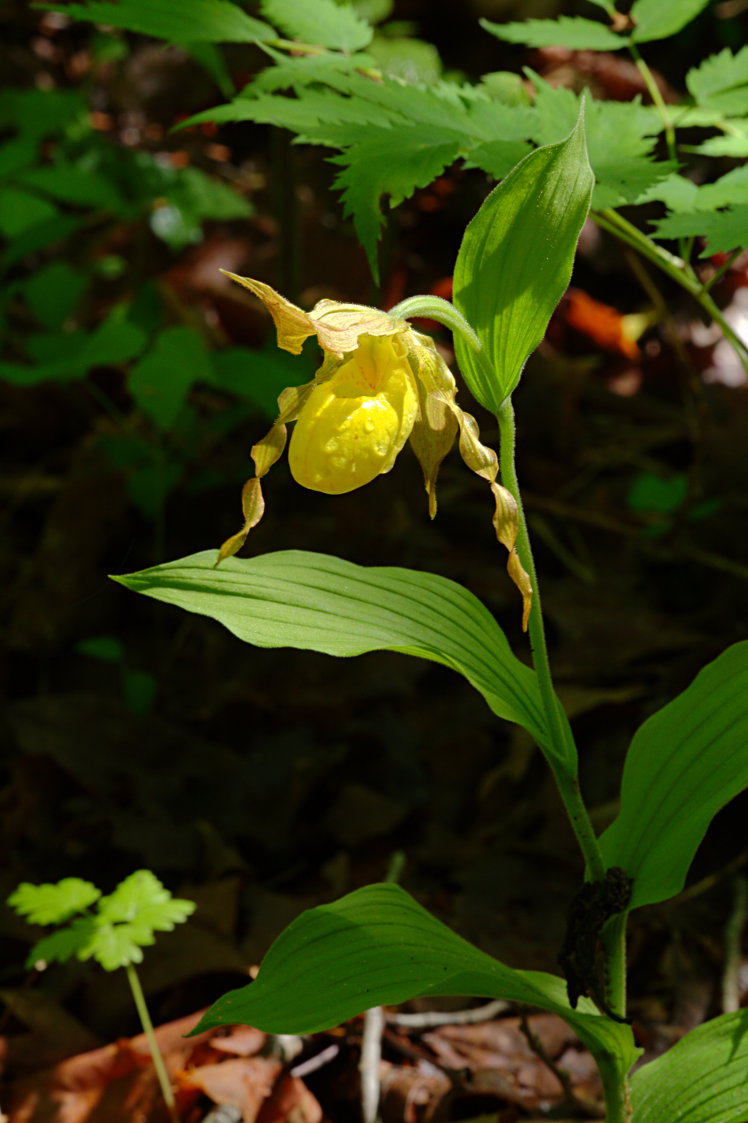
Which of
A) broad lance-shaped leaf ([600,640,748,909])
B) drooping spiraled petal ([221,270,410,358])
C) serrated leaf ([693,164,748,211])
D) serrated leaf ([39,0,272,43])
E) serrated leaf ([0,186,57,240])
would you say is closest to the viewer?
drooping spiraled petal ([221,270,410,358])

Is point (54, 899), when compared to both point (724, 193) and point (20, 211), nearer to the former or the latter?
point (724, 193)

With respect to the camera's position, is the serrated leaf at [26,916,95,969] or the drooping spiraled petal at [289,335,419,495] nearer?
the drooping spiraled petal at [289,335,419,495]

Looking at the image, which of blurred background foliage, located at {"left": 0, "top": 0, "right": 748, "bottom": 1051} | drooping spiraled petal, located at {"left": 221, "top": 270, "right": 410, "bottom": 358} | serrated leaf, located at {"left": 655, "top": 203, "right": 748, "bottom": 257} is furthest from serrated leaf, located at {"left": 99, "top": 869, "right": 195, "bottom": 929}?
serrated leaf, located at {"left": 655, "top": 203, "right": 748, "bottom": 257}

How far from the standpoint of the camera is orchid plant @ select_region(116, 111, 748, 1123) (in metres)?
0.74

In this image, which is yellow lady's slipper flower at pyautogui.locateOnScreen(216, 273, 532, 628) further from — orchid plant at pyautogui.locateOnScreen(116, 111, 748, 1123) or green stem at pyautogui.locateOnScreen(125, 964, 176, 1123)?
green stem at pyautogui.locateOnScreen(125, 964, 176, 1123)

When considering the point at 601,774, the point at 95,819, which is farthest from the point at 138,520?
the point at 601,774

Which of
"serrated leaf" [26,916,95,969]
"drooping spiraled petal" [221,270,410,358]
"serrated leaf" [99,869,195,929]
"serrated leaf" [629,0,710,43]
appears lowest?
"serrated leaf" [26,916,95,969]

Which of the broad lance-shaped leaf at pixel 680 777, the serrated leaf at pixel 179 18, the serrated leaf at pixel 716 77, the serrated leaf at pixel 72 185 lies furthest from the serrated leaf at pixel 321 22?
the serrated leaf at pixel 72 185

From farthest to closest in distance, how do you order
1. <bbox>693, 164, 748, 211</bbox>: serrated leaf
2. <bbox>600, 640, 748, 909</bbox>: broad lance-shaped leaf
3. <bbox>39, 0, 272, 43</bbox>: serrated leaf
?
<bbox>39, 0, 272, 43</bbox>: serrated leaf
<bbox>693, 164, 748, 211</bbox>: serrated leaf
<bbox>600, 640, 748, 909</bbox>: broad lance-shaped leaf

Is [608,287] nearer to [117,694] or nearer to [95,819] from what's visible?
[117,694]

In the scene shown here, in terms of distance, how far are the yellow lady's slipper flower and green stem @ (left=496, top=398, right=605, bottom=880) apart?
0.16 feet

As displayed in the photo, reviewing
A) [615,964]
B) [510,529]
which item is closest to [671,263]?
[510,529]

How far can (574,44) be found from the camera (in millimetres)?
1116

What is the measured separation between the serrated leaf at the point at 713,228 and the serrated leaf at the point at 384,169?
0.21 meters
